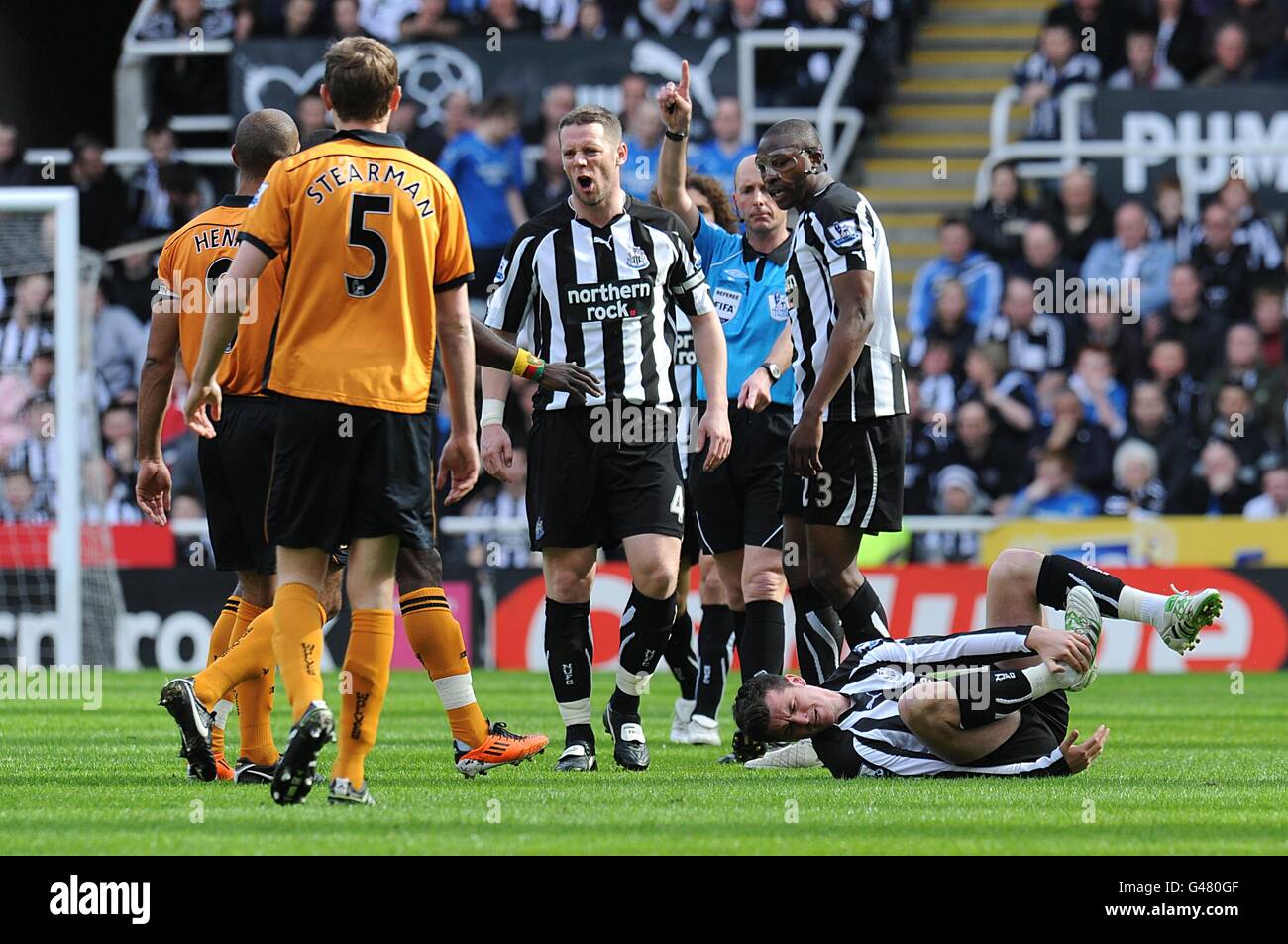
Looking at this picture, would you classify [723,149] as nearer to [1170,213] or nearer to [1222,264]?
[1170,213]

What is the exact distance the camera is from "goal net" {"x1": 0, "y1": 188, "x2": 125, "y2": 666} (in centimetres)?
1295

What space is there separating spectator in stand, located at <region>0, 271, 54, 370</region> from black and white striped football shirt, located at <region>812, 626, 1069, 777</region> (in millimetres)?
10242

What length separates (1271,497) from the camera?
14.8m

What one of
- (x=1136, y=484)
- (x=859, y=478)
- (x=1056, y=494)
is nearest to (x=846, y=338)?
(x=859, y=478)

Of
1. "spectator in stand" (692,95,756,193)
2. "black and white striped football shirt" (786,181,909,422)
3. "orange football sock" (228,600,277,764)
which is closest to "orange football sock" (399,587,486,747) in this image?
"orange football sock" (228,600,277,764)

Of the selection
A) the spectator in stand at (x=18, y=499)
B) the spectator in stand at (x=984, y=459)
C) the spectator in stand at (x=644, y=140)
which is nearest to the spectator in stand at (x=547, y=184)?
the spectator in stand at (x=644, y=140)

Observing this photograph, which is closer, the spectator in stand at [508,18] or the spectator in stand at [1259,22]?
the spectator in stand at [1259,22]

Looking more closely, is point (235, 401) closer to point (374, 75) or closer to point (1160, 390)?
point (374, 75)

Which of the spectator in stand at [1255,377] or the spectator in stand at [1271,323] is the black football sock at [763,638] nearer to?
the spectator in stand at [1255,377]

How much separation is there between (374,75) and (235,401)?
1477mm

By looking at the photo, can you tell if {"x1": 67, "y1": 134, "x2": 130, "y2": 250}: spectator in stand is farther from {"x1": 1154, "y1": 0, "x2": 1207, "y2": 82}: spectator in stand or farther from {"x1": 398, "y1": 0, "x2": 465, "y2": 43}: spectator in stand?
{"x1": 1154, "y1": 0, "x2": 1207, "y2": 82}: spectator in stand

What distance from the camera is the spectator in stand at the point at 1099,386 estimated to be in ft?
50.2

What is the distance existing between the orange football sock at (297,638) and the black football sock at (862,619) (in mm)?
2343
